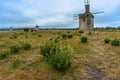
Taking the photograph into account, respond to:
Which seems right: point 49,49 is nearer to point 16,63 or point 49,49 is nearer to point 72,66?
point 72,66

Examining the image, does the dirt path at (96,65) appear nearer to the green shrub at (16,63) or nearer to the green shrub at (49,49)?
the green shrub at (49,49)

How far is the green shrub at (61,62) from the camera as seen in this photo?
20703mm

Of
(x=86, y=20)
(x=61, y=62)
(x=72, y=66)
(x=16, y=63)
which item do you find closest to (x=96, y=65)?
(x=72, y=66)

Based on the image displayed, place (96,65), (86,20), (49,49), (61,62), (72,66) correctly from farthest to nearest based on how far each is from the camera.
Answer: (86,20), (49,49), (96,65), (72,66), (61,62)

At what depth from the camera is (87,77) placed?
20.2 meters

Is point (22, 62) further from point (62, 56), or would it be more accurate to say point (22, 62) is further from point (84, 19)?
point (84, 19)

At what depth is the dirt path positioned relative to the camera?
67.5 ft

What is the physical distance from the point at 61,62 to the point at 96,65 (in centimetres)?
363

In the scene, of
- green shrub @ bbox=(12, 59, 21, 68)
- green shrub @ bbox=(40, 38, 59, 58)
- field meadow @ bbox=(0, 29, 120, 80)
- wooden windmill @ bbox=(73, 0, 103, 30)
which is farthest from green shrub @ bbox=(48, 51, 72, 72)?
wooden windmill @ bbox=(73, 0, 103, 30)

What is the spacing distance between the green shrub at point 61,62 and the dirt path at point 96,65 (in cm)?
177

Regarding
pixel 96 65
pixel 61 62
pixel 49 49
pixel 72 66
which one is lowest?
pixel 96 65

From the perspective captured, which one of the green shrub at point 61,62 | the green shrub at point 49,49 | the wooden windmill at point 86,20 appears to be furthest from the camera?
the wooden windmill at point 86,20

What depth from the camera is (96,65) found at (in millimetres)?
22750

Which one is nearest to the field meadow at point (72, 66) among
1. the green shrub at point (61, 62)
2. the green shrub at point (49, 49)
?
the green shrub at point (61, 62)
